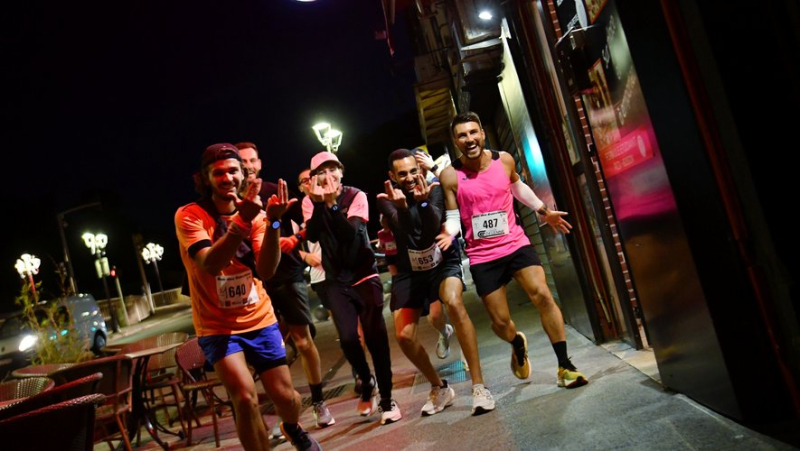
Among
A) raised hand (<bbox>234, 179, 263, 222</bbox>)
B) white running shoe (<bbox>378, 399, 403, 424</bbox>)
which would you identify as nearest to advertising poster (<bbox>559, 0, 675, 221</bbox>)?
raised hand (<bbox>234, 179, 263, 222</bbox>)

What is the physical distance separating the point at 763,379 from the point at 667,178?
41.2 inches

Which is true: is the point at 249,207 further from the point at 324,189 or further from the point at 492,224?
the point at 492,224

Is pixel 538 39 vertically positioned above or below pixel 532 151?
above

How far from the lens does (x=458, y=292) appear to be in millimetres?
4738

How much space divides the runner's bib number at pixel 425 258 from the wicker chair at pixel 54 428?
275 cm

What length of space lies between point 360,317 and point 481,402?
1.39 m

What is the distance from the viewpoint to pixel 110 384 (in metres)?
5.48

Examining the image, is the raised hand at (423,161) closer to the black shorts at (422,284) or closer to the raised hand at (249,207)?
the black shorts at (422,284)

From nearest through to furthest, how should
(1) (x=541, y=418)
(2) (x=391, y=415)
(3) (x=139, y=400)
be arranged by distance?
(1) (x=541, y=418) < (2) (x=391, y=415) < (3) (x=139, y=400)

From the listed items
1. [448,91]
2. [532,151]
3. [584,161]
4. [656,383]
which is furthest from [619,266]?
[448,91]

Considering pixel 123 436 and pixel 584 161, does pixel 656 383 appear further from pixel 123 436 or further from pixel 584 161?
pixel 123 436

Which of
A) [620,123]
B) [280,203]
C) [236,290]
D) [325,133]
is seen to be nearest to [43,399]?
[236,290]

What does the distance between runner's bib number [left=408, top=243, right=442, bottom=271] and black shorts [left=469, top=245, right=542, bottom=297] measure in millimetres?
412

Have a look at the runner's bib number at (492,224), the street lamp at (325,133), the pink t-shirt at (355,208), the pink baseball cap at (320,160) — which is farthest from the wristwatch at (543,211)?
the street lamp at (325,133)
